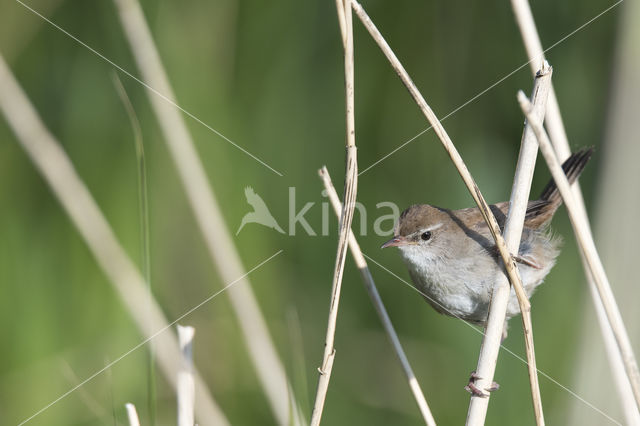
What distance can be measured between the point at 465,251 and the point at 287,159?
144cm

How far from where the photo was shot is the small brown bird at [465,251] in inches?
109

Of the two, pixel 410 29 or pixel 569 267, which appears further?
pixel 410 29

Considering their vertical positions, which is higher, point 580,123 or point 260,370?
point 580,123

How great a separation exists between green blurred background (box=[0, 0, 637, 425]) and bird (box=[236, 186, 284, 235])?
4 centimetres

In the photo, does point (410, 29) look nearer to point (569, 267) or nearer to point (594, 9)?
point (594, 9)

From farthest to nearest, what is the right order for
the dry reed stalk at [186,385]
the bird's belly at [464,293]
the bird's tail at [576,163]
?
the bird's tail at [576,163] → the bird's belly at [464,293] → the dry reed stalk at [186,385]

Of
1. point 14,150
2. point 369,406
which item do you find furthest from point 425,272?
point 14,150

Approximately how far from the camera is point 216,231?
3109mm

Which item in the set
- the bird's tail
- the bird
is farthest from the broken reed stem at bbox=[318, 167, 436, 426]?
the bird

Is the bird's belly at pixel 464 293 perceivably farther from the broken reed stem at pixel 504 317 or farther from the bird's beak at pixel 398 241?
the broken reed stem at pixel 504 317

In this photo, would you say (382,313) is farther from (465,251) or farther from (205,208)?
(205,208)

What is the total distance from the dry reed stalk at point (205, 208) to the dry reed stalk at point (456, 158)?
1.41 meters

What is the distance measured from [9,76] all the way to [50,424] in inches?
65.1

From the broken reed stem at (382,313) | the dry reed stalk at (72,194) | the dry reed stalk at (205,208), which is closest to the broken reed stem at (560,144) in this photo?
the broken reed stem at (382,313)
